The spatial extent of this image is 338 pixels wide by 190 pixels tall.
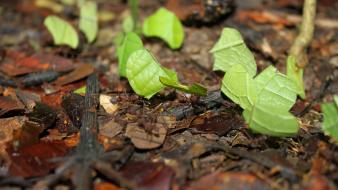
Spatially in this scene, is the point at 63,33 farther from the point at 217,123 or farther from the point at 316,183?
the point at 316,183

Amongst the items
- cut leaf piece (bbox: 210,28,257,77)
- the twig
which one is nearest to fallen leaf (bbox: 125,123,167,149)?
cut leaf piece (bbox: 210,28,257,77)

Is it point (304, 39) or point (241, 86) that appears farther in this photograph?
point (304, 39)

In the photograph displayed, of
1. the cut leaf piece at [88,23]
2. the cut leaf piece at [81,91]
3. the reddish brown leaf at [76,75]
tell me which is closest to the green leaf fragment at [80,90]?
the cut leaf piece at [81,91]

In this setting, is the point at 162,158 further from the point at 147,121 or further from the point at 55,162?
the point at 55,162

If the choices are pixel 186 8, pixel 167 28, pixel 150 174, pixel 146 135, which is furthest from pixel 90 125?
pixel 186 8

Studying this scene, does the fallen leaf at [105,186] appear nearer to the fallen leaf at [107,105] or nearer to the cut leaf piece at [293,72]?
the fallen leaf at [107,105]

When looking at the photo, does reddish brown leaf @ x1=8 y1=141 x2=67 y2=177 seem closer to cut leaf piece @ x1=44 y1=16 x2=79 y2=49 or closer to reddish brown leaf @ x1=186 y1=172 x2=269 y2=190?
reddish brown leaf @ x1=186 y1=172 x2=269 y2=190
